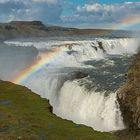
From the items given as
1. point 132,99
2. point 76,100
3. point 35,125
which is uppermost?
point 132,99

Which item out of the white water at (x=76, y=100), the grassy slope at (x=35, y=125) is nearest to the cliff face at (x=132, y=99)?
the white water at (x=76, y=100)

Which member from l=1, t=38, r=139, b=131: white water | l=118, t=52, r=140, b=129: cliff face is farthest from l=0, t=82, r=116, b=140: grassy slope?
l=1, t=38, r=139, b=131: white water

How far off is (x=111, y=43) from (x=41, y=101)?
6902cm

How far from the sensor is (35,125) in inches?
925

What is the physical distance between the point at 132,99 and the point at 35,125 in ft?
38.4

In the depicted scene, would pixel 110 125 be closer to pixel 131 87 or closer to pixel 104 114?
pixel 104 114

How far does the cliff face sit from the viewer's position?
105ft

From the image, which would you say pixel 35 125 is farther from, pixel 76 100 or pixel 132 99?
pixel 76 100

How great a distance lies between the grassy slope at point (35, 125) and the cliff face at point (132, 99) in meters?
7.46

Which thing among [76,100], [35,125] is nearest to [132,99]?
[35,125]

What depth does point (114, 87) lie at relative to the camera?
45.1m

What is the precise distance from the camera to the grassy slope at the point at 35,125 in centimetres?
2172

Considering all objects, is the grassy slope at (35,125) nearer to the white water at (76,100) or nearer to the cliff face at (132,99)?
the cliff face at (132,99)

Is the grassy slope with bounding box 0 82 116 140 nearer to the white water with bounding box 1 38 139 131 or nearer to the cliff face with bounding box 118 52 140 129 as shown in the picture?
the cliff face with bounding box 118 52 140 129
